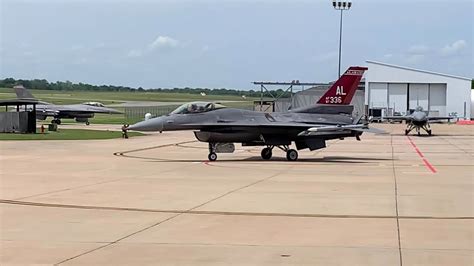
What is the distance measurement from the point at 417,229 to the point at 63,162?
15.7 meters

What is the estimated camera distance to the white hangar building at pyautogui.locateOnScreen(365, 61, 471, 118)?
330 feet

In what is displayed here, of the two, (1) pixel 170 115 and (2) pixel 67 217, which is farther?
(1) pixel 170 115

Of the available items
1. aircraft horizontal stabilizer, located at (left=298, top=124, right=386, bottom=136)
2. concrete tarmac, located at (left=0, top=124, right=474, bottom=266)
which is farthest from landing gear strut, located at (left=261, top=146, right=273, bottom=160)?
concrete tarmac, located at (left=0, top=124, right=474, bottom=266)

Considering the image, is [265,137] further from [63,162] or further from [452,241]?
[452,241]

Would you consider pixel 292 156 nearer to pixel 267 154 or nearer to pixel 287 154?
pixel 287 154

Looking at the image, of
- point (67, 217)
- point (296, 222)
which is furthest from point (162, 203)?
point (296, 222)

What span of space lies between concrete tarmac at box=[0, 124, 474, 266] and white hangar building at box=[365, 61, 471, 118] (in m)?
80.4

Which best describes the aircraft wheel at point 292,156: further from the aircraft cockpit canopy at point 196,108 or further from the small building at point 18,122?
the small building at point 18,122

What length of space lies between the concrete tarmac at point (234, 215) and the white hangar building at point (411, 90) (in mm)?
80389

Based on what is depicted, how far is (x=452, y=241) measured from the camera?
9023 mm

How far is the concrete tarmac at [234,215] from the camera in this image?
8156 mm

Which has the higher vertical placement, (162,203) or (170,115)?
(170,115)

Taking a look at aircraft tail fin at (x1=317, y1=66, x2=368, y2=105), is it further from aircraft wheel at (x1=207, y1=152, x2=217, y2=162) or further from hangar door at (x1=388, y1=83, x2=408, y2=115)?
hangar door at (x1=388, y1=83, x2=408, y2=115)

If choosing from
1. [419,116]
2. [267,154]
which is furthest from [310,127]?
[419,116]
